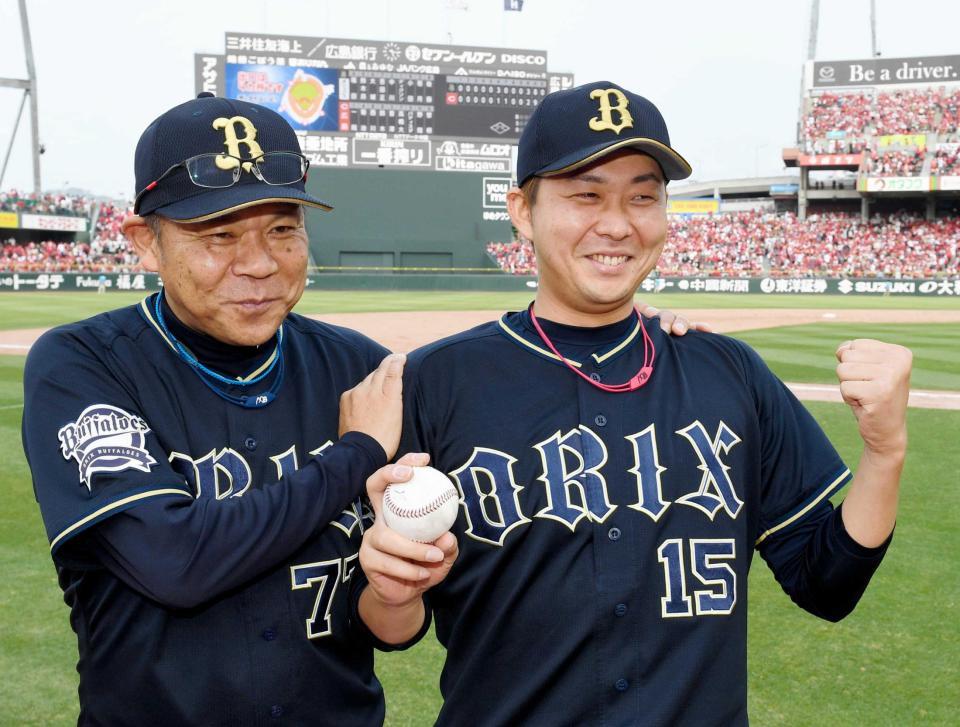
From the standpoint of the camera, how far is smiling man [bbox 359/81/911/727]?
1774 mm

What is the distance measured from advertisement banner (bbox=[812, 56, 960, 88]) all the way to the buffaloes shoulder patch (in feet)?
190

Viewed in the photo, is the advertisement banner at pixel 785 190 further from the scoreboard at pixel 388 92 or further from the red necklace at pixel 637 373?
the red necklace at pixel 637 373

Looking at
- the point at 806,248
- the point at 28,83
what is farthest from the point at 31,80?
the point at 806,248

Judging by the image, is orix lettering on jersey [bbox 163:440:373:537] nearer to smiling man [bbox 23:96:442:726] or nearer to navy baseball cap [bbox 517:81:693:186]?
smiling man [bbox 23:96:442:726]

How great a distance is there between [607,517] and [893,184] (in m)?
46.4

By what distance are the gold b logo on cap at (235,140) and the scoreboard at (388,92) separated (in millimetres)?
41796

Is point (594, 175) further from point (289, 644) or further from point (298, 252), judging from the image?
point (289, 644)

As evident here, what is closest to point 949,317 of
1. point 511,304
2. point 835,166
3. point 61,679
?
point 511,304


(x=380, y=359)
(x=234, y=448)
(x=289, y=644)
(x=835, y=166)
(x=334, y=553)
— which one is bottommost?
(x=289, y=644)

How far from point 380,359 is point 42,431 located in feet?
2.67

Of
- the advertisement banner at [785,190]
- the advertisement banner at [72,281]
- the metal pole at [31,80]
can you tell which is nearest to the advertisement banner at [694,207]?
the advertisement banner at [785,190]

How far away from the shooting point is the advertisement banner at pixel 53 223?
4034cm

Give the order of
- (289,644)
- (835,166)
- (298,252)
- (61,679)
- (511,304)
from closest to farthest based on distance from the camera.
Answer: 1. (289,644)
2. (298,252)
3. (61,679)
4. (511,304)
5. (835,166)

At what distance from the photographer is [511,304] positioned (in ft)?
89.6
